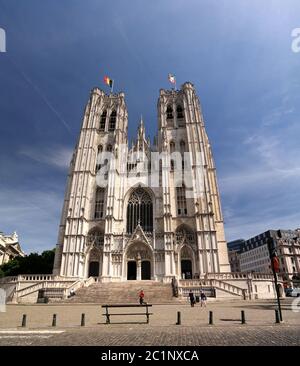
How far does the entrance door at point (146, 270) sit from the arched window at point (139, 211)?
503 centimetres

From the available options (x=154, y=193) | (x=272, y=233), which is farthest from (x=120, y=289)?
(x=272, y=233)

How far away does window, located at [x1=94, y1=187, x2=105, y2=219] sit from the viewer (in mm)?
38688

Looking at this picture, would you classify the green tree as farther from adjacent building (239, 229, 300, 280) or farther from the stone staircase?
adjacent building (239, 229, 300, 280)

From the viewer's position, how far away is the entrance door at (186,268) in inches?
1336

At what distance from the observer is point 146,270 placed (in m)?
34.3

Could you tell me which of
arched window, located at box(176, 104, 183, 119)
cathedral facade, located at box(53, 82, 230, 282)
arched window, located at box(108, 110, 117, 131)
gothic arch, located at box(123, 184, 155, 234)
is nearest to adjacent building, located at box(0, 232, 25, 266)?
cathedral facade, located at box(53, 82, 230, 282)

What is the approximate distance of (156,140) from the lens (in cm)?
4694

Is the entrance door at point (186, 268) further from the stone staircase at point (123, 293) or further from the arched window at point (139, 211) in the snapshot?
the stone staircase at point (123, 293)

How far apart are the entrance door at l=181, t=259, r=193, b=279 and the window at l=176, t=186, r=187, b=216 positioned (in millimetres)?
6838

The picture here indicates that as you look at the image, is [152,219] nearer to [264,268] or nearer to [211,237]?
[211,237]

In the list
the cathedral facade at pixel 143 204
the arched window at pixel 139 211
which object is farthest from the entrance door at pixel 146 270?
the arched window at pixel 139 211

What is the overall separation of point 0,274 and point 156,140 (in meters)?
33.5

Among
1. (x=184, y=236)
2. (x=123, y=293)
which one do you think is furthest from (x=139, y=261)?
(x=123, y=293)

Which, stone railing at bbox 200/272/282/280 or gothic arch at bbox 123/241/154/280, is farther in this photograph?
gothic arch at bbox 123/241/154/280
